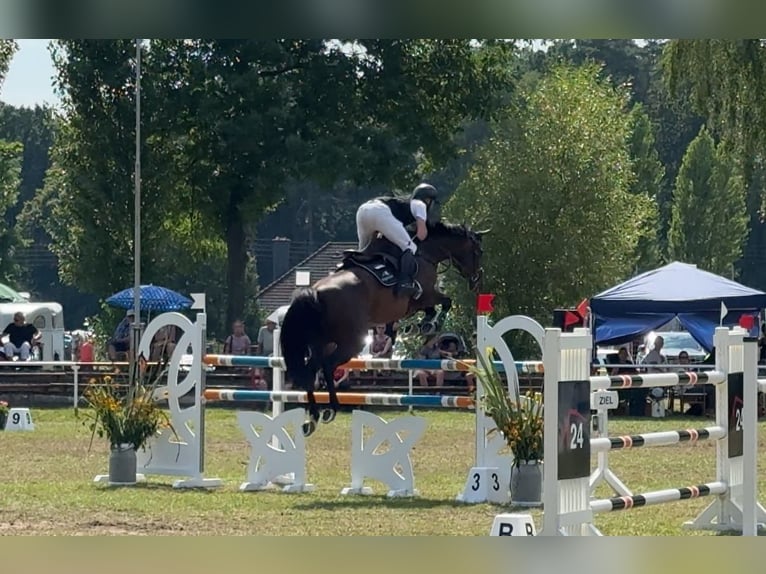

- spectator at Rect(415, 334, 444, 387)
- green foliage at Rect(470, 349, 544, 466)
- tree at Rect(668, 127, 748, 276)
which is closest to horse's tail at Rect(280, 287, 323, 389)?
green foliage at Rect(470, 349, 544, 466)

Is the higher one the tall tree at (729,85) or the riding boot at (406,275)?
the tall tree at (729,85)

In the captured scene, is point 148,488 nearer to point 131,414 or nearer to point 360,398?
point 131,414

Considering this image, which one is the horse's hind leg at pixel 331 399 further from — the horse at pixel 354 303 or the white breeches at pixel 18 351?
the white breeches at pixel 18 351

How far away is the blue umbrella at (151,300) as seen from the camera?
2714 centimetres

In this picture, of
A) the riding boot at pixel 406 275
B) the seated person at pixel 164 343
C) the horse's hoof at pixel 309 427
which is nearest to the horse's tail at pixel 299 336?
the horse's hoof at pixel 309 427

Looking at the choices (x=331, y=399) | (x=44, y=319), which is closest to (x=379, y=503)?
Answer: (x=331, y=399)

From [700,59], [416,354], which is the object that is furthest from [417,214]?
[416,354]

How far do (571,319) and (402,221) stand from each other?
3552 mm

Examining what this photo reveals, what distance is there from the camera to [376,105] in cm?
3100

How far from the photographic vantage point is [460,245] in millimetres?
11359

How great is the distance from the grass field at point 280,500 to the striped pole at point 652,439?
0.49 meters

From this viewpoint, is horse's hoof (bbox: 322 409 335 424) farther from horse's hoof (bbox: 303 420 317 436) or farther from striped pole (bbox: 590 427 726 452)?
striped pole (bbox: 590 427 726 452)
